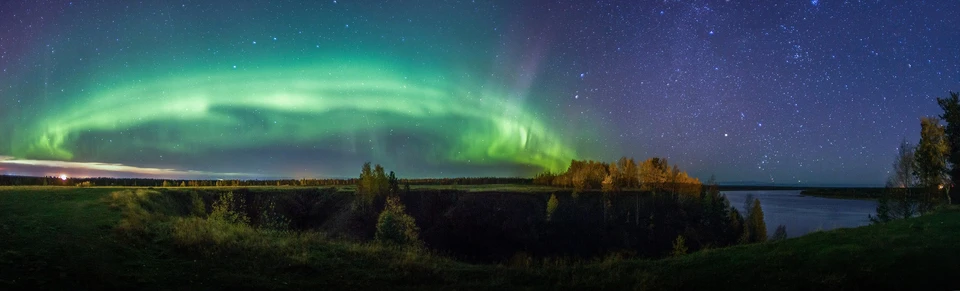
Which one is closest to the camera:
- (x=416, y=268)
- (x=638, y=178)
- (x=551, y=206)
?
(x=416, y=268)

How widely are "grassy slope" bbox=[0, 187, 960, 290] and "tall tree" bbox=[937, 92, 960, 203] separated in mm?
34412

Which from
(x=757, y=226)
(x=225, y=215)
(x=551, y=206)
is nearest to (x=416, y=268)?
(x=225, y=215)

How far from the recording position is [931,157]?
50.0m

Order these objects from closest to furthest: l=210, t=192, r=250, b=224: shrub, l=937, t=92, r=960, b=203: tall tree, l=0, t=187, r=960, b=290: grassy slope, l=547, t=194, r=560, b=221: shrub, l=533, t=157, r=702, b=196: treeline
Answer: l=0, t=187, r=960, b=290: grassy slope → l=210, t=192, r=250, b=224: shrub → l=937, t=92, r=960, b=203: tall tree → l=547, t=194, r=560, b=221: shrub → l=533, t=157, r=702, b=196: treeline

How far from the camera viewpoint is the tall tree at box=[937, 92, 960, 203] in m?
45.7

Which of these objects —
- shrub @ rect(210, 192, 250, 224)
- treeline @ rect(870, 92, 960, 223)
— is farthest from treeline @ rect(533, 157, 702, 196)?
shrub @ rect(210, 192, 250, 224)

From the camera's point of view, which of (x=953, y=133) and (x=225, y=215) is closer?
(x=225, y=215)

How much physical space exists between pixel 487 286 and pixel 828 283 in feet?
31.4

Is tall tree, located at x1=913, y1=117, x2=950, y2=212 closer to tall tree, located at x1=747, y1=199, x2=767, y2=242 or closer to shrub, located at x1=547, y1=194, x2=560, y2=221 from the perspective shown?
tall tree, located at x1=747, y1=199, x2=767, y2=242

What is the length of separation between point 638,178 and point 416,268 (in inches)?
5613

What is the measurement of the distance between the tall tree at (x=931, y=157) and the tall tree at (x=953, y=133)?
3.34ft

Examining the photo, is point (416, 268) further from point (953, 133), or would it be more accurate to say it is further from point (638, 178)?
point (638, 178)

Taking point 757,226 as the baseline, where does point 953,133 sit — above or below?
above

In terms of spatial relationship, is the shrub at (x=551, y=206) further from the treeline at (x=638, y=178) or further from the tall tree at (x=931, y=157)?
the tall tree at (x=931, y=157)
